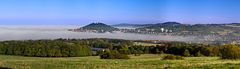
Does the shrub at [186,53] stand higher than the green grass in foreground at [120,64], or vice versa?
the green grass in foreground at [120,64]

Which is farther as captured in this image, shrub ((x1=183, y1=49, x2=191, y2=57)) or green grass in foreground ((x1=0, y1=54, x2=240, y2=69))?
shrub ((x1=183, y1=49, x2=191, y2=57))

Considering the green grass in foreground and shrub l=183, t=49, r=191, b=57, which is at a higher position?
the green grass in foreground

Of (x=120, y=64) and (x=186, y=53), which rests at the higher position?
(x=120, y=64)

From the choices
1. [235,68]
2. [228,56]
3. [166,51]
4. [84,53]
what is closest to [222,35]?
[166,51]

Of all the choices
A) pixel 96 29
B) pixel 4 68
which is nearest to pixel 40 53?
pixel 4 68

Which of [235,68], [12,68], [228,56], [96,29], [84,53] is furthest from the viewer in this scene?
[96,29]

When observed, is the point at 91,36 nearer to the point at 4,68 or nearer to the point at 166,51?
the point at 166,51

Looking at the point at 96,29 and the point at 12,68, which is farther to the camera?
the point at 96,29

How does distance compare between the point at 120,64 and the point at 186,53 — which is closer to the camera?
the point at 120,64

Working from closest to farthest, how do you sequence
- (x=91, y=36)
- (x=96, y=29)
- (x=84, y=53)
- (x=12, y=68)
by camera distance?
1. (x=12, y=68)
2. (x=84, y=53)
3. (x=91, y=36)
4. (x=96, y=29)

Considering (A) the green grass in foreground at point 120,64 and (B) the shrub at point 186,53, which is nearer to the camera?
(A) the green grass in foreground at point 120,64

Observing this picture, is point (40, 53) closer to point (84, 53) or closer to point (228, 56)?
point (84, 53)
